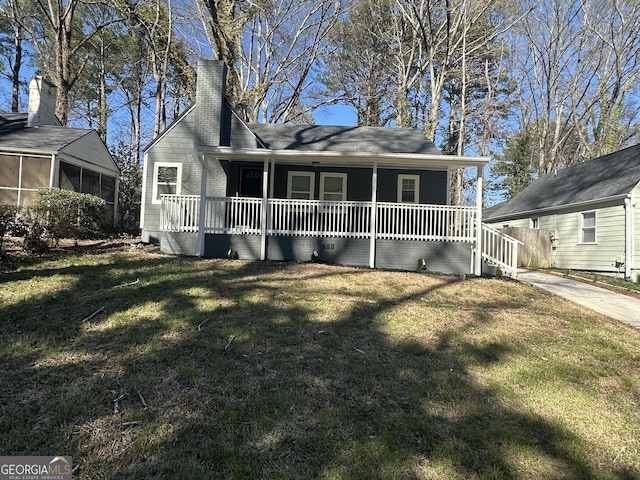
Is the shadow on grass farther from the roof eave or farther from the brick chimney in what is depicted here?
the roof eave

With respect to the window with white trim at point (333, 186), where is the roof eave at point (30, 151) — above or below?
above

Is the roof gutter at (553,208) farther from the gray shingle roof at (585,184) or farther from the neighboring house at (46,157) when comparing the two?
the neighboring house at (46,157)

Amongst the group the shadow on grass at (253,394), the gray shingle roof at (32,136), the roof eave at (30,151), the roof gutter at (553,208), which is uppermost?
the gray shingle roof at (32,136)

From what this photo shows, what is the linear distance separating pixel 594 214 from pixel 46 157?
62.1 feet

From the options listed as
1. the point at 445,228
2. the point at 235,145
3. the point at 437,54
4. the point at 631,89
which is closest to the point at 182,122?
the point at 235,145

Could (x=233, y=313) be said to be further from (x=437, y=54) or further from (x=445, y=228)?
(x=437, y=54)

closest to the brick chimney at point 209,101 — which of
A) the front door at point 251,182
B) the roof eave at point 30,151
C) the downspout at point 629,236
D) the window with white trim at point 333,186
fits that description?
the front door at point 251,182

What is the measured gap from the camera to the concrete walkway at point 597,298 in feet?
22.5

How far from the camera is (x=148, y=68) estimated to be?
77.7 ft

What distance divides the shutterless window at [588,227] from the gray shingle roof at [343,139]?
246 inches

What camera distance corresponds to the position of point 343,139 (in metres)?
13.2

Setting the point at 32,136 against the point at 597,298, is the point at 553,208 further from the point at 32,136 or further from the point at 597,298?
the point at 32,136

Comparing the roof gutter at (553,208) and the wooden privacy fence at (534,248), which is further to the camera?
the wooden privacy fence at (534,248)

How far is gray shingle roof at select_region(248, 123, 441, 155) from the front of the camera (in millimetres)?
12336
